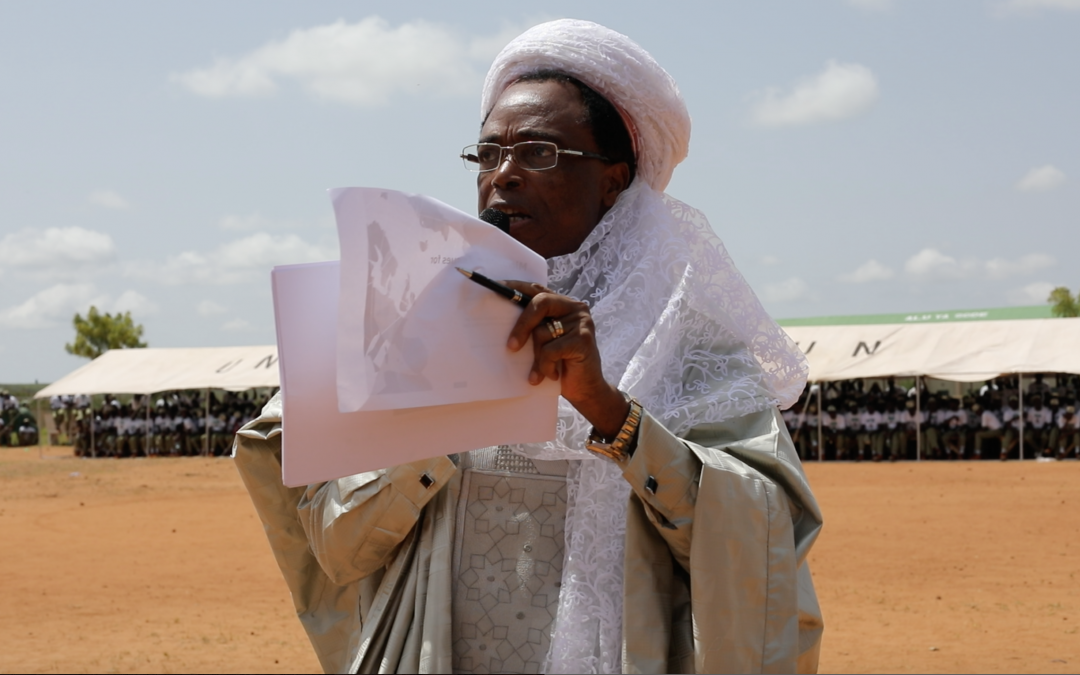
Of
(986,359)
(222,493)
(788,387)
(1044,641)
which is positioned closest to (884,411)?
(986,359)

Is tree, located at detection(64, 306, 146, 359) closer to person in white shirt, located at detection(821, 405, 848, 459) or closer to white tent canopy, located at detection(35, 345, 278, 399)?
white tent canopy, located at detection(35, 345, 278, 399)

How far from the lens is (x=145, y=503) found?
60.1ft

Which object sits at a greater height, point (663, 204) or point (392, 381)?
point (663, 204)

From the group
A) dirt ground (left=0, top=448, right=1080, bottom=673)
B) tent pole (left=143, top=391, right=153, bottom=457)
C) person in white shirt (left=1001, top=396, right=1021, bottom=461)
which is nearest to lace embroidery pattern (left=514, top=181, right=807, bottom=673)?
dirt ground (left=0, top=448, right=1080, bottom=673)

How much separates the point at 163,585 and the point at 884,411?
56.8 ft

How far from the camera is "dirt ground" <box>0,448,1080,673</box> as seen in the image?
8086mm

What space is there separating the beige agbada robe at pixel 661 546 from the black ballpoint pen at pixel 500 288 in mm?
308

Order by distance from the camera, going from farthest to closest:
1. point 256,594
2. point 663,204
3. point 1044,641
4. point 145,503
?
point 145,503
point 256,594
point 1044,641
point 663,204

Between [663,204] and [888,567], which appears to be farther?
[888,567]

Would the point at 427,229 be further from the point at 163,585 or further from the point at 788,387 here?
the point at 163,585

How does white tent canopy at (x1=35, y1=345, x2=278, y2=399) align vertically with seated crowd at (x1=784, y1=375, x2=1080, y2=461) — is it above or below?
above

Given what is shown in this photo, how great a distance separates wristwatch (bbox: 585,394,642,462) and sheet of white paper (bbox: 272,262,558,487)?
268 mm

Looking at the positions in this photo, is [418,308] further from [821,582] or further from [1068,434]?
[1068,434]

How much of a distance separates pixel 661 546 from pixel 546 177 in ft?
2.50
